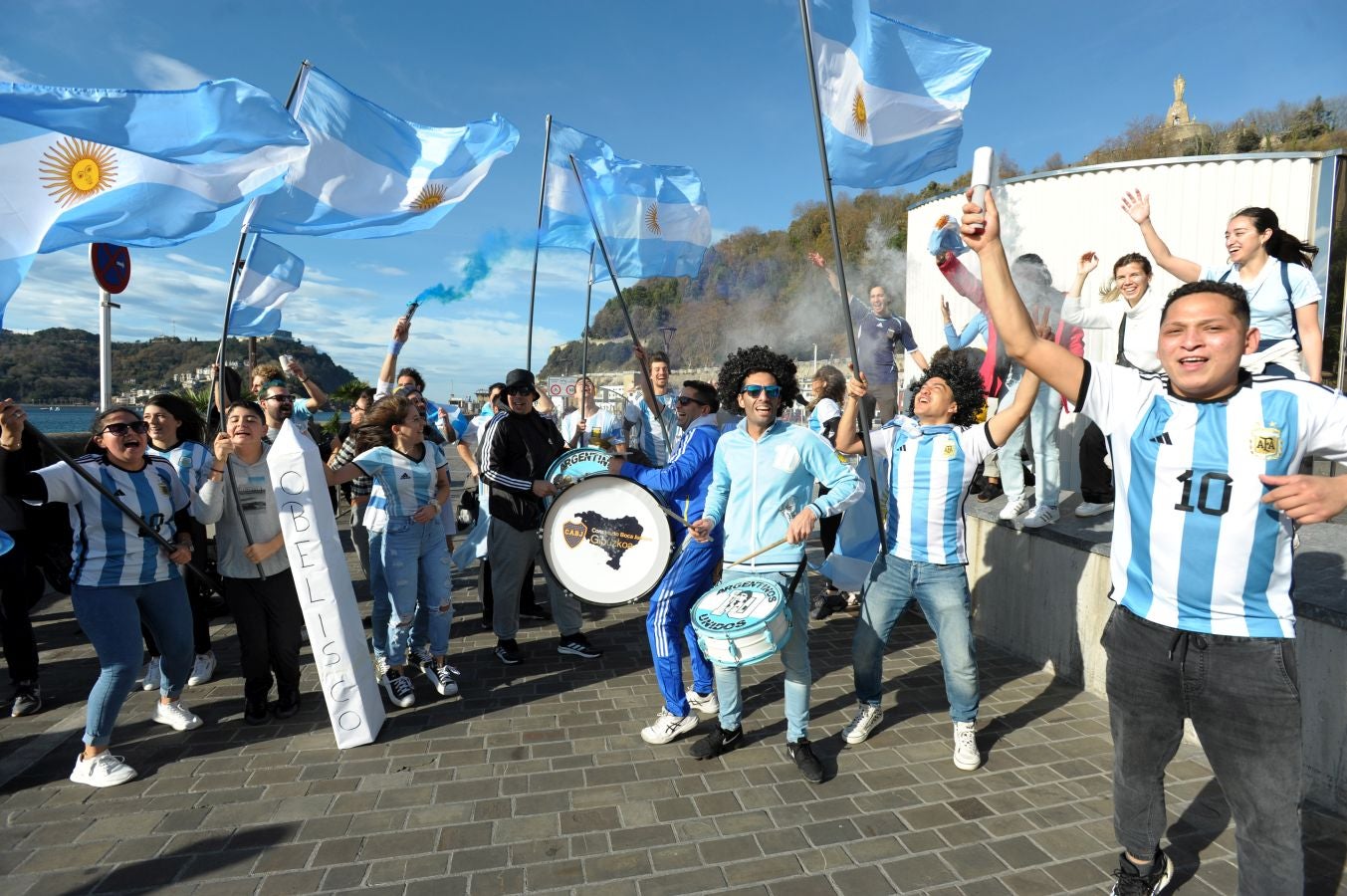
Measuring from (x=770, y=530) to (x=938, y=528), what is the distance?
2.95 feet

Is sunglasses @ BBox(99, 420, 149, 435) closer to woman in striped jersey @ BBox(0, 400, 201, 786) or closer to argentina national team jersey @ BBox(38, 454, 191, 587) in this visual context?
woman in striped jersey @ BBox(0, 400, 201, 786)

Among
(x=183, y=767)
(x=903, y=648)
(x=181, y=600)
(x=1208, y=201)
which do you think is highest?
(x=1208, y=201)

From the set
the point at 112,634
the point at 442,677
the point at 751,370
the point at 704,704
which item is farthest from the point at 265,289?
the point at 704,704

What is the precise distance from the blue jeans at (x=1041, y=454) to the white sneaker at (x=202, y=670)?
6226 millimetres

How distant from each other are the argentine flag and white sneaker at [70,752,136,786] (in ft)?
19.5

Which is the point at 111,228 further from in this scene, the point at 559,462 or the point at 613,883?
the point at 613,883

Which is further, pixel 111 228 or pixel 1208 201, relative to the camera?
pixel 1208 201

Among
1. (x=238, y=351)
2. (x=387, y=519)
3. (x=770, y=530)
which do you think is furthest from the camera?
(x=238, y=351)

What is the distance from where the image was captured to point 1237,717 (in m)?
2.18

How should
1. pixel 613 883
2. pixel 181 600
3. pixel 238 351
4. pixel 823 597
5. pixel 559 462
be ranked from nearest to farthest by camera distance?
1. pixel 613 883
2. pixel 181 600
3. pixel 559 462
4. pixel 823 597
5. pixel 238 351

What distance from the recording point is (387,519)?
4613 millimetres

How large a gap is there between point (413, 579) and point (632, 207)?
537cm

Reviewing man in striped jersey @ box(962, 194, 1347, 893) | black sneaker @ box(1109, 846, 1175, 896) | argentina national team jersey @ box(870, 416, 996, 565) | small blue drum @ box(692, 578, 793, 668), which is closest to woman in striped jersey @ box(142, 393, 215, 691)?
small blue drum @ box(692, 578, 793, 668)

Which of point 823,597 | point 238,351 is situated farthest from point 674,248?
point 238,351
